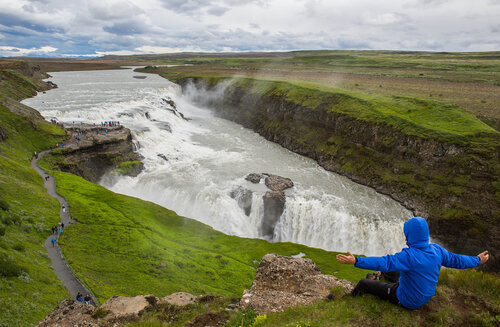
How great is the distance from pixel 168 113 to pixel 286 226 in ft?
175

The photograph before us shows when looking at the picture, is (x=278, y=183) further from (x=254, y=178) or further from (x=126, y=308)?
(x=126, y=308)

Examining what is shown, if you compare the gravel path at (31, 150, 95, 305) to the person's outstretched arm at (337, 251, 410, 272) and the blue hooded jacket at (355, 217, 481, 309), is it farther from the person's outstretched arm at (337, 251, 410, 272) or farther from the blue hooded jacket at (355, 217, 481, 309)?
the blue hooded jacket at (355, 217, 481, 309)

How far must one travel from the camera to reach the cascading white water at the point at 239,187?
36.0 m

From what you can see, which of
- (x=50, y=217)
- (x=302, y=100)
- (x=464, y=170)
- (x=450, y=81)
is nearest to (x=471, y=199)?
(x=464, y=170)

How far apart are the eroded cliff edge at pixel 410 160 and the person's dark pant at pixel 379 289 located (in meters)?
34.1

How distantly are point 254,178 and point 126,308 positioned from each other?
3268cm

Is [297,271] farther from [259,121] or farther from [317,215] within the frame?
[259,121]

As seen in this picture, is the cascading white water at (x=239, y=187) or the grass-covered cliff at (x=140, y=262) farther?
the cascading white water at (x=239, y=187)

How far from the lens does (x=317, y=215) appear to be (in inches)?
1458

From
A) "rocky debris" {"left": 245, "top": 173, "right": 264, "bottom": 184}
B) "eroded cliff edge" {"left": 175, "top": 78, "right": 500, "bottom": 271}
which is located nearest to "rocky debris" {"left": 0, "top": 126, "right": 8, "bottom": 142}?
"rocky debris" {"left": 245, "top": 173, "right": 264, "bottom": 184}

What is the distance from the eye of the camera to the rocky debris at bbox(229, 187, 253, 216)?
1537 inches

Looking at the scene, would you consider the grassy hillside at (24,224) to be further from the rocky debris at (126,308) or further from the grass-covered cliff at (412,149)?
the grass-covered cliff at (412,149)

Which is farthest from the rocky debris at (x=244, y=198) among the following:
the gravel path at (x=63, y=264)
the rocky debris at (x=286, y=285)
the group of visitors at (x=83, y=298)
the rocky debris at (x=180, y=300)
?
the rocky debris at (x=286, y=285)

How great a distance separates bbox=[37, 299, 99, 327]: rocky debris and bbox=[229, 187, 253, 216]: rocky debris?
2795 centimetres
